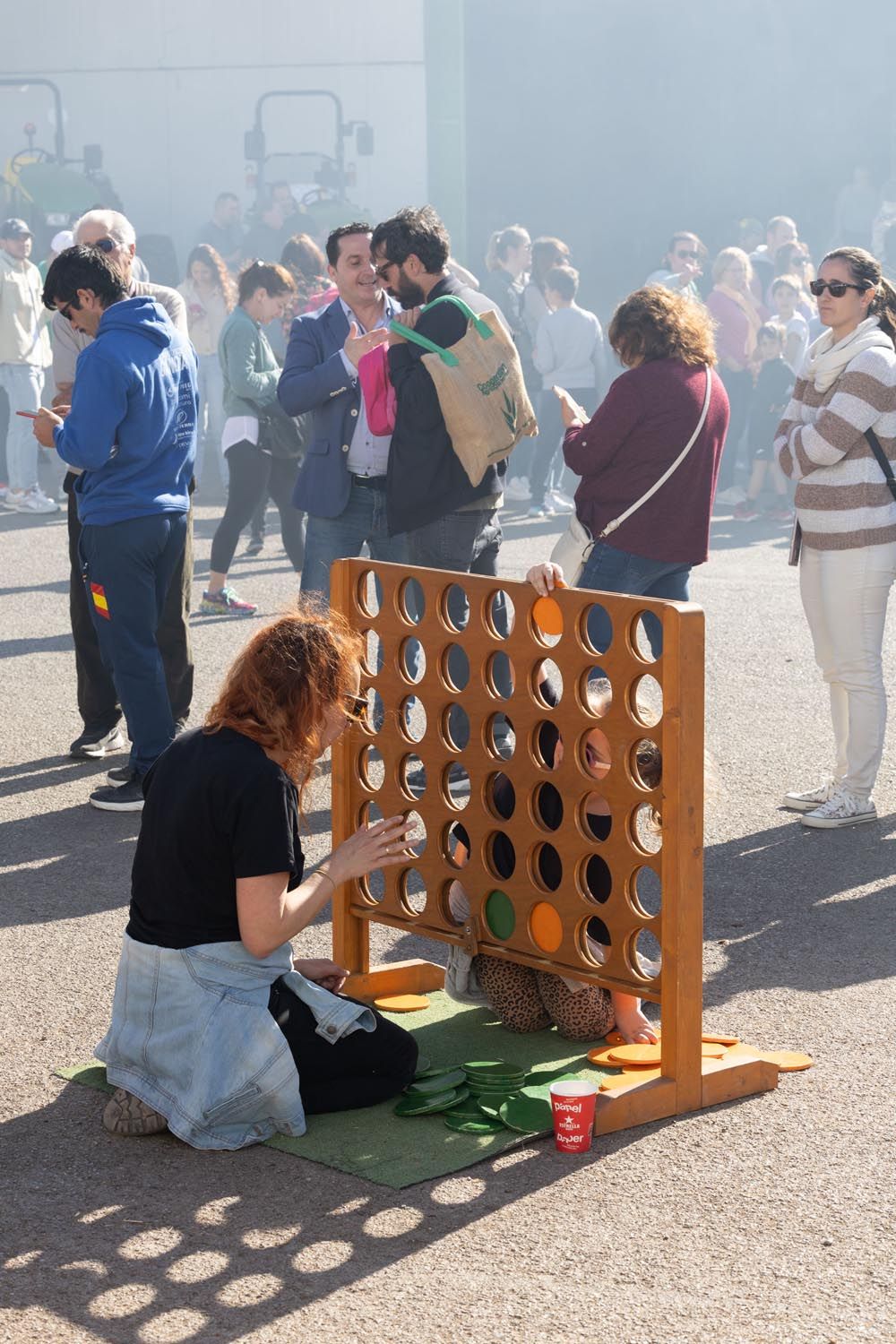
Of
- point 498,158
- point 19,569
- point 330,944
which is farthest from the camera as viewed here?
point 498,158

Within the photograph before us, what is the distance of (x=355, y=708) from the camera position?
4008mm

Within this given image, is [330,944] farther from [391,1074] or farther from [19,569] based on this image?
[19,569]

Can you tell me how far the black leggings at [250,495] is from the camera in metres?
9.59

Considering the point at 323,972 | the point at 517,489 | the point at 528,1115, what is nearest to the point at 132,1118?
the point at 323,972

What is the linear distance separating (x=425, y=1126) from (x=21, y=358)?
10928 millimetres

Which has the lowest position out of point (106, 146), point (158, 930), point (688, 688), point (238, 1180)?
point (238, 1180)

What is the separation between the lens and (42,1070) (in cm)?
419

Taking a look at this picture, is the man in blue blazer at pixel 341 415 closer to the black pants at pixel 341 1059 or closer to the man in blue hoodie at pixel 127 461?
the man in blue hoodie at pixel 127 461

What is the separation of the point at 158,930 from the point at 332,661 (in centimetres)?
70

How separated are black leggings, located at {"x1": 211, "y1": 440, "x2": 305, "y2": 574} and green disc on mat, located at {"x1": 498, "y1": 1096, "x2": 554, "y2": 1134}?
567 cm

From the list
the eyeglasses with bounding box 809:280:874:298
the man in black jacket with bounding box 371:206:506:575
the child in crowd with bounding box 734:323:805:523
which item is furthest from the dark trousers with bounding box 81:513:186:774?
the child in crowd with bounding box 734:323:805:523

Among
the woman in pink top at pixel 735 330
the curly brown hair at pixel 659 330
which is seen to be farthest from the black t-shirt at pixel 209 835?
the woman in pink top at pixel 735 330

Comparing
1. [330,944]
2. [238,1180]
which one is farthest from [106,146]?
[238,1180]

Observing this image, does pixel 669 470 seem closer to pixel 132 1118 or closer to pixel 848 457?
pixel 848 457
